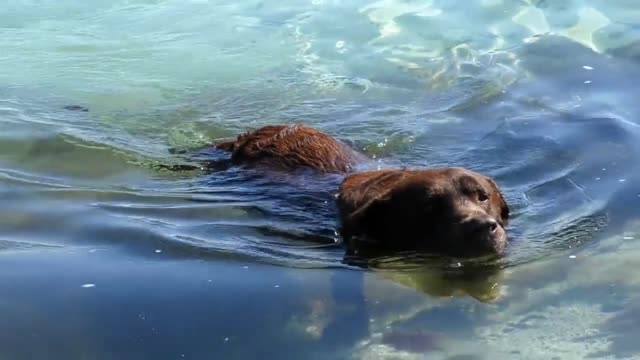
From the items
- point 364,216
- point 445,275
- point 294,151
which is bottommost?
point 445,275

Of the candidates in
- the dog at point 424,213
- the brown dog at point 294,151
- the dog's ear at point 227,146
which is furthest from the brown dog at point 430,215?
the dog's ear at point 227,146

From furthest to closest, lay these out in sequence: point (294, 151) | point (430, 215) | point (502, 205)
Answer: point (294, 151) → point (502, 205) → point (430, 215)

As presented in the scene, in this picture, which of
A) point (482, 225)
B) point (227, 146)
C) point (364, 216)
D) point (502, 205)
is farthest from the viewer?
point (227, 146)

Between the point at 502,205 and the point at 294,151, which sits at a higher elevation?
the point at 294,151

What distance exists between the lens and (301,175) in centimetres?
692

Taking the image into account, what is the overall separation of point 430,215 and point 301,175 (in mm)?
1371

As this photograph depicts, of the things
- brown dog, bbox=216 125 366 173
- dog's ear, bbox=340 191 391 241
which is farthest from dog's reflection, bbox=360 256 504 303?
brown dog, bbox=216 125 366 173

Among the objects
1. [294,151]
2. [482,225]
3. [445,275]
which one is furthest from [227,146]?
[445,275]

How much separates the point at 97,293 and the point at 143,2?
29.5 feet

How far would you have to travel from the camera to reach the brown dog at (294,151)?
702 centimetres

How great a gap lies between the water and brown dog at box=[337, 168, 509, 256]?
0.16 metres

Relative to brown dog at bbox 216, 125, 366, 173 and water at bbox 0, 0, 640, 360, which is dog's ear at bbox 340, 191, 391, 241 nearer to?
water at bbox 0, 0, 640, 360

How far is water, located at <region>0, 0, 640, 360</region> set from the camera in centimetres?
446

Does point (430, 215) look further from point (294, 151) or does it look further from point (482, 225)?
point (294, 151)
